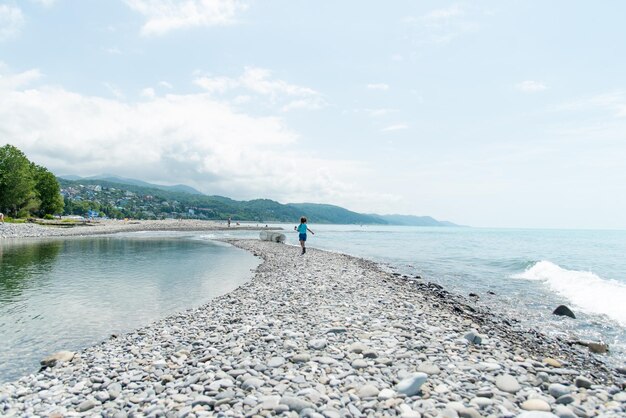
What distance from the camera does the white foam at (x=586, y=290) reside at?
1571 centimetres

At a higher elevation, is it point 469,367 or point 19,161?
point 19,161

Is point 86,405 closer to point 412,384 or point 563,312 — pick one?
point 412,384

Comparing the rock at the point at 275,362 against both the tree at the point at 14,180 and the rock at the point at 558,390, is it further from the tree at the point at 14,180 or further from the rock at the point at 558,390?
the tree at the point at 14,180

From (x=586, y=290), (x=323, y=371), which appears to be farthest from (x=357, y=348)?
(x=586, y=290)

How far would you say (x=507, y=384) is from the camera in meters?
6.43

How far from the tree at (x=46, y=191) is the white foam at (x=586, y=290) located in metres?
108

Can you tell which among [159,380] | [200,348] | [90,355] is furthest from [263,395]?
Answer: [90,355]

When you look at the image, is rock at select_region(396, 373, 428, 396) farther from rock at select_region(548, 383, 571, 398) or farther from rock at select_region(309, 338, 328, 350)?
rock at select_region(309, 338, 328, 350)

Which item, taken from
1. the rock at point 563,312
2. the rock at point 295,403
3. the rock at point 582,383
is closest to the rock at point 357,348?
the rock at point 295,403

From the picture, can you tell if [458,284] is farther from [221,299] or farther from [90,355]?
[90,355]

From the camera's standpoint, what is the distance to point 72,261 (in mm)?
27141

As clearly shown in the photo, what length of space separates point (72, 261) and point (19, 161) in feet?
244

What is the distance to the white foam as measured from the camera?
1571 cm

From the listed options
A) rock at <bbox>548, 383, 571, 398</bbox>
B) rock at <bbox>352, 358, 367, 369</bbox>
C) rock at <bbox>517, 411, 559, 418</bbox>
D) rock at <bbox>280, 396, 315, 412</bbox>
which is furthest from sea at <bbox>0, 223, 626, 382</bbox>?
rock at <bbox>352, 358, 367, 369</bbox>
